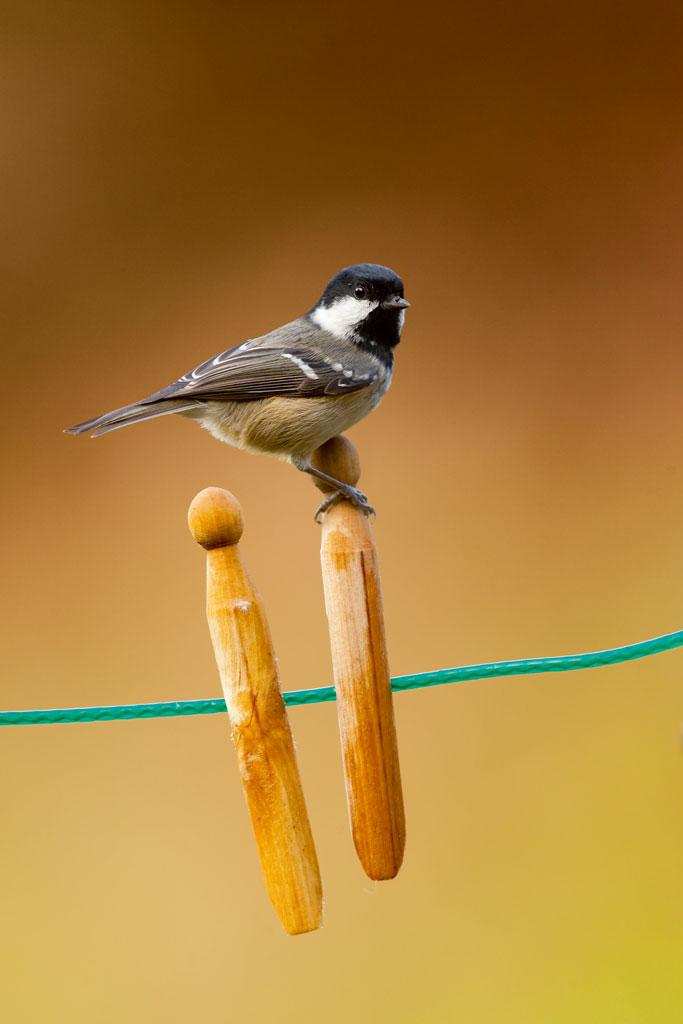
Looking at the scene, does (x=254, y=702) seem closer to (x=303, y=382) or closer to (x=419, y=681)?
(x=419, y=681)

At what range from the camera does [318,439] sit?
75cm

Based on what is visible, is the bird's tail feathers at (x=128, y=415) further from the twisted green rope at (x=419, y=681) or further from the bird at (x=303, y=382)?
the twisted green rope at (x=419, y=681)

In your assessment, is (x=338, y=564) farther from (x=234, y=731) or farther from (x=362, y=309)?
(x=362, y=309)

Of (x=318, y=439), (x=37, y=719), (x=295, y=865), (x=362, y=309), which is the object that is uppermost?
(x=362, y=309)

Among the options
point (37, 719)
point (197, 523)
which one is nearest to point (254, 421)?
point (197, 523)

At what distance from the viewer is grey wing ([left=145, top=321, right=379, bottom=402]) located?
0.76 meters

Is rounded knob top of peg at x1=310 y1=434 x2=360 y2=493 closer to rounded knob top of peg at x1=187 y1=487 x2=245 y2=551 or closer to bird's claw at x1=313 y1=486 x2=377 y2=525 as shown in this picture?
bird's claw at x1=313 y1=486 x2=377 y2=525

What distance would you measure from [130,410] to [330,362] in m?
0.19

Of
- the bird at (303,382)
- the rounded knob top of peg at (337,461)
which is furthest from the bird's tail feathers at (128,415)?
the rounded knob top of peg at (337,461)

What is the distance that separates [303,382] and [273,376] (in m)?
0.03

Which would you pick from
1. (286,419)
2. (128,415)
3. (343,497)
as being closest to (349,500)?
(343,497)

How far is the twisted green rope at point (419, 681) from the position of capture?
62 centimetres

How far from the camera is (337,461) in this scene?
2.33 feet

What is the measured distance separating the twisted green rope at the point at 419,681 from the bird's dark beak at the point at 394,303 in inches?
14.2
